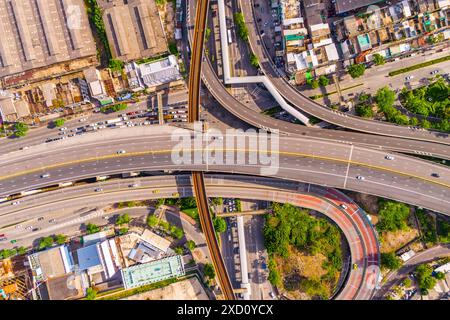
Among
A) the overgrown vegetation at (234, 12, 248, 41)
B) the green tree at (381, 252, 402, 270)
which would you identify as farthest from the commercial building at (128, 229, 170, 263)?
the overgrown vegetation at (234, 12, 248, 41)

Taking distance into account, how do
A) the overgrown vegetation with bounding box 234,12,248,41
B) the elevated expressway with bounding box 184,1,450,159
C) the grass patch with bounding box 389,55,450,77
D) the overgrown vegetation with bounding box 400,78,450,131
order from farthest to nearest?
the grass patch with bounding box 389,55,450,77, the overgrown vegetation with bounding box 234,12,248,41, the elevated expressway with bounding box 184,1,450,159, the overgrown vegetation with bounding box 400,78,450,131

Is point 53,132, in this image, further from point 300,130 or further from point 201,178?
point 300,130

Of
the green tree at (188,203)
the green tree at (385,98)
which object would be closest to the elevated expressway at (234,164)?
the green tree at (188,203)

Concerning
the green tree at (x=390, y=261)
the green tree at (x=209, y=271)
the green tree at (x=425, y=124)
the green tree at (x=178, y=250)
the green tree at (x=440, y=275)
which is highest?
the green tree at (x=425, y=124)

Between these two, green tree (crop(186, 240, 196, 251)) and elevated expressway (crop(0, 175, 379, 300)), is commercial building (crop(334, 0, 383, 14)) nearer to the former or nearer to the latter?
elevated expressway (crop(0, 175, 379, 300))

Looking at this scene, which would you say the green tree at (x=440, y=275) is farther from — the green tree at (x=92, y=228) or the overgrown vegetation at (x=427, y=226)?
the green tree at (x=92, y=228)

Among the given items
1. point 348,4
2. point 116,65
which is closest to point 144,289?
point 116,65
